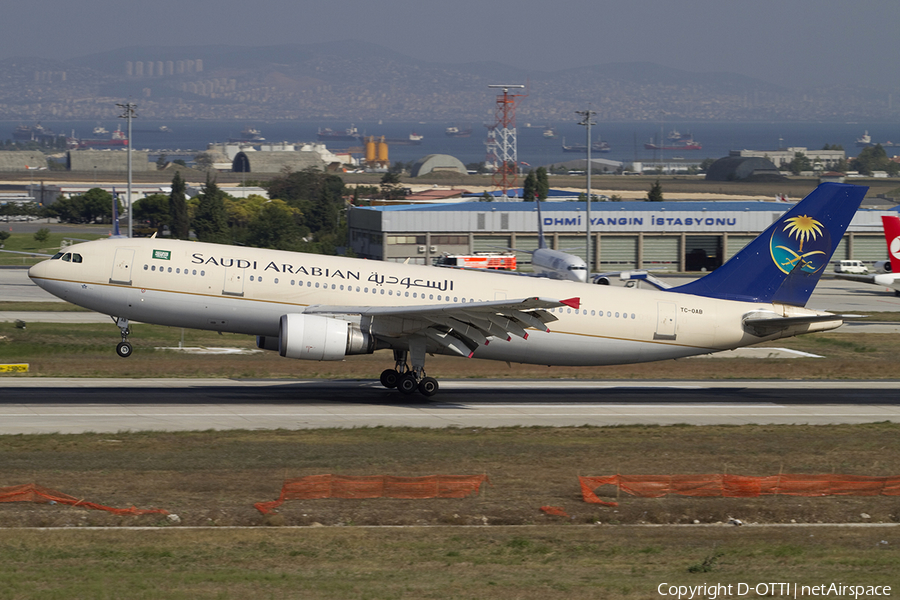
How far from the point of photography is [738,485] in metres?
23.9

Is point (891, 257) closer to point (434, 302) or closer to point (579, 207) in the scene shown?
point (579, 207)

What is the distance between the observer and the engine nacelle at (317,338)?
3306 centimetres

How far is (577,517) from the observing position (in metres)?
21.5

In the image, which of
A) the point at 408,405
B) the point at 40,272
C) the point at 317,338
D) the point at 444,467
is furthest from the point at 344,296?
the point at 444,467

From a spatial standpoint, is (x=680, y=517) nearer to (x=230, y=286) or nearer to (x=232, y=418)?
(x=232, y=418)

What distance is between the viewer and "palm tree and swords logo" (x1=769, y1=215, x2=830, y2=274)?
39.2 m

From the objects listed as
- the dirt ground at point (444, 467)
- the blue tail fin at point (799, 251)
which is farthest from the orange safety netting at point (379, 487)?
the blue tail fin at point (799, 251)

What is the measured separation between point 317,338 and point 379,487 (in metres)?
11.3

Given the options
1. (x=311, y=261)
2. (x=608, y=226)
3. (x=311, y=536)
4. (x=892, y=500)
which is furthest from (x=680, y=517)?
(x=608, y=226)

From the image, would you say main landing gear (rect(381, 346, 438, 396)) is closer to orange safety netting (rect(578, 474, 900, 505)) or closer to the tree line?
orange safety netting (rect(578, 474, 900, 505))

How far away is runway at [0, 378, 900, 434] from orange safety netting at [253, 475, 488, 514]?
816 centimetres

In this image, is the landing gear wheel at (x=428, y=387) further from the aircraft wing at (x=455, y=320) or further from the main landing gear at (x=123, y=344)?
the main landing gear at (x=123, y=344)

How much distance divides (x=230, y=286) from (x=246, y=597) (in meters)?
21.0

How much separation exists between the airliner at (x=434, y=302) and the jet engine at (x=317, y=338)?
44 mm
